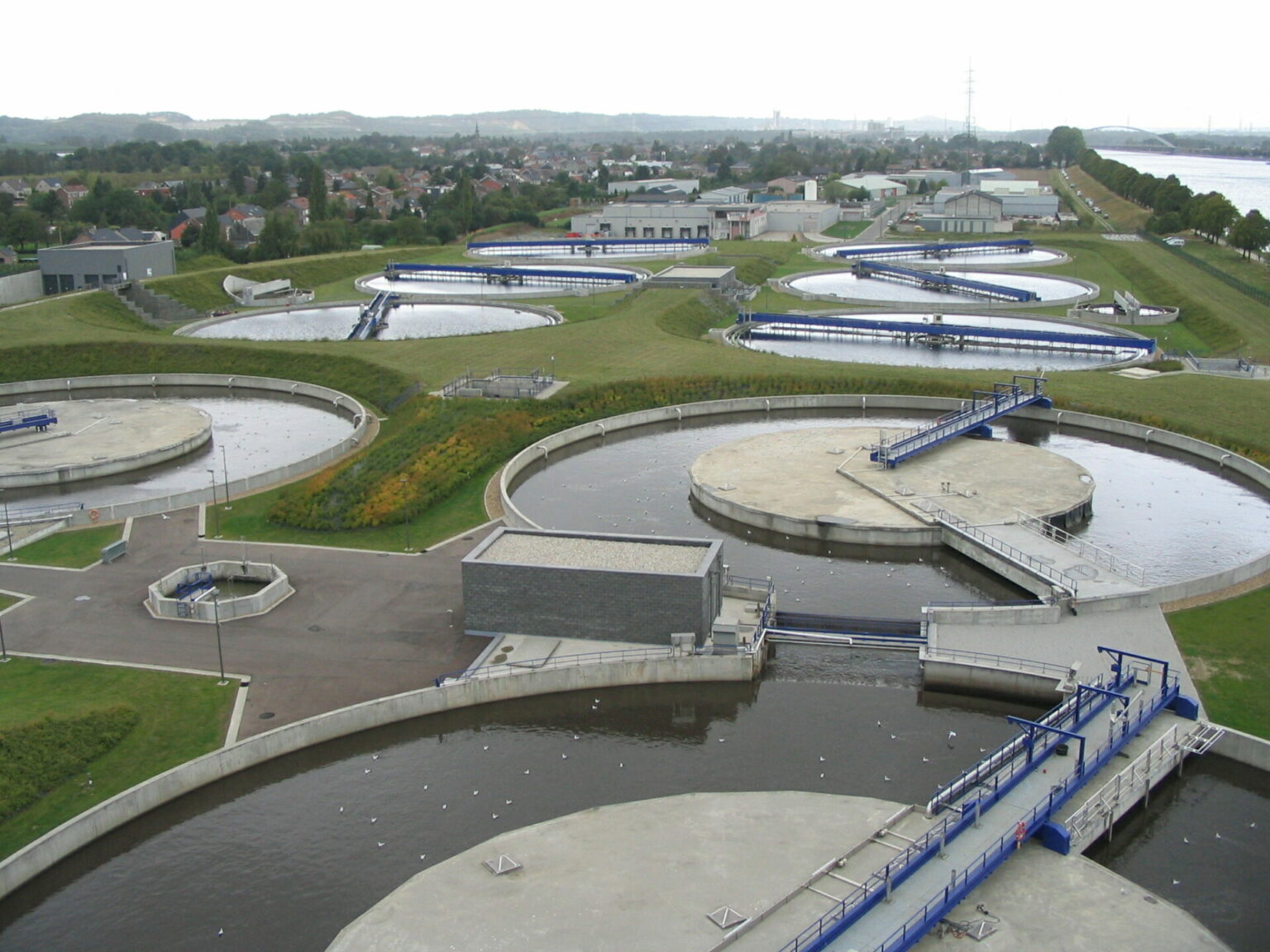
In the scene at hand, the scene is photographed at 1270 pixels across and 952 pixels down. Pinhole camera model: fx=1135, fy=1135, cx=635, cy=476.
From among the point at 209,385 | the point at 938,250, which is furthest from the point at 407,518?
the point at 938,250

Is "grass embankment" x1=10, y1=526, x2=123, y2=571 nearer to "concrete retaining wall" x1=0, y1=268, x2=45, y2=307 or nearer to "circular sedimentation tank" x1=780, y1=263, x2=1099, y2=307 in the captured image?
"concrete retaining wall" x1=0, y1=268, x2=45, y2=307

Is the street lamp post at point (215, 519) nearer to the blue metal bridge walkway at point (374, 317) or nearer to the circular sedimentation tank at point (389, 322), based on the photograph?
the blue metal bridge walkway at point (374, 317)

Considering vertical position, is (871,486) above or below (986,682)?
above

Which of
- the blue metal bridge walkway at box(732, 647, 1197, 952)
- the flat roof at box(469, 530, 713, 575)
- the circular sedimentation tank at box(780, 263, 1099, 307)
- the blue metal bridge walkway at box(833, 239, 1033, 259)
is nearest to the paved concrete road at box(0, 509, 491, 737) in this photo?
the flat roof at box(469, 530, 713, 575)

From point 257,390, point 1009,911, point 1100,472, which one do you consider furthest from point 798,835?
point 257,390

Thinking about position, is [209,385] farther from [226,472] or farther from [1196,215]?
[1196,215]

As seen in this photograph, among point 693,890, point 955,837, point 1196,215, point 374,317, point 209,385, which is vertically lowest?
point 693,890
